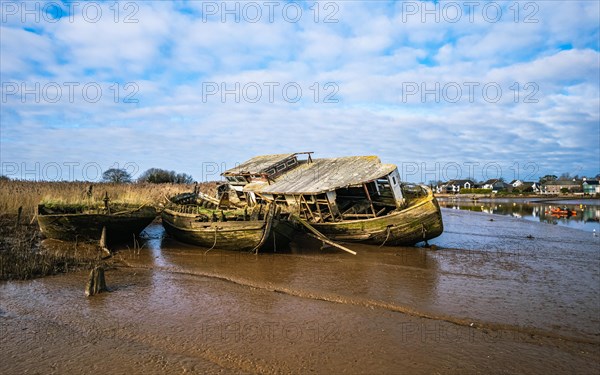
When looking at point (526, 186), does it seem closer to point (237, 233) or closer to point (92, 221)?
point (237, 233)

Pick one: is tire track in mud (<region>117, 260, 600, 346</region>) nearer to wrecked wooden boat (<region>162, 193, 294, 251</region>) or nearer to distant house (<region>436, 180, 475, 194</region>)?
wrecked wooden boat (<region>162, 193, 294, 251</region>)

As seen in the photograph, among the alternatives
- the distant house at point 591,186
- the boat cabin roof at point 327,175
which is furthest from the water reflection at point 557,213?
the distant house at point 591,186

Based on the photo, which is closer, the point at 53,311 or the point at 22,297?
the point at 53,311

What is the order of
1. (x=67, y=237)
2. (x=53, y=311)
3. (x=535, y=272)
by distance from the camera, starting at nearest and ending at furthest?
(x=53, y=311)
(x=535, y=272)
(x=67, y=237)

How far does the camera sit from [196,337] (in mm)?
5973

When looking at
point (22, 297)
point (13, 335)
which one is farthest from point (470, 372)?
point (22, 297)

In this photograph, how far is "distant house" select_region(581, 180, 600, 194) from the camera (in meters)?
84.1

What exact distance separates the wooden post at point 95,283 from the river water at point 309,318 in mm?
256

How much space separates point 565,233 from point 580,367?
57.4ft

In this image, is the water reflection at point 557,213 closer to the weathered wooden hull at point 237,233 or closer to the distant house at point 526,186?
the weathered wooden hull at point 237,233

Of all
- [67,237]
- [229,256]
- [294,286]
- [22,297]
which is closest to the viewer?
[22,297]

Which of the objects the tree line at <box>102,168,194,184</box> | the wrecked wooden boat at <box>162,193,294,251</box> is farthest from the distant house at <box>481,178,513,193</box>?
the wrecked wooden boat at <box>162,193,294,251</box>

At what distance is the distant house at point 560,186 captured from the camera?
3580 inches

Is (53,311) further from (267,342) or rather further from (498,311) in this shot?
(498,311)
